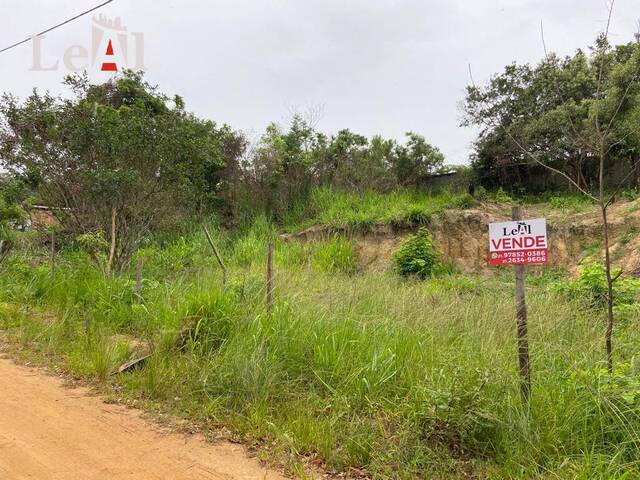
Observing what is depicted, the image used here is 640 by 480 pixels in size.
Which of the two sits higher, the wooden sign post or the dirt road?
the wooden sign post

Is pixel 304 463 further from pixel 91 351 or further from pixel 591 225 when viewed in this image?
pixel 591 225

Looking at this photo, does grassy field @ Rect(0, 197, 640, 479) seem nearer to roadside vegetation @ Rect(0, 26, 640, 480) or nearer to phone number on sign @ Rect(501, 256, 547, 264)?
roadside vegetation @ Rect(0, 26, 640, 480)

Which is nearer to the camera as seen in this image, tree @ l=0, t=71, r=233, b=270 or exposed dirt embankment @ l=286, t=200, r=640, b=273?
tree @ l=0, t=71, r=233, b=270

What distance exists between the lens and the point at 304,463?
312 centimetres

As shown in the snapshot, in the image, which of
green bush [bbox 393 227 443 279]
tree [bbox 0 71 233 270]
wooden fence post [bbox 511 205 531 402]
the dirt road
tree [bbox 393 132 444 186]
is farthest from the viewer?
tree [bbox 393 132 444 186]

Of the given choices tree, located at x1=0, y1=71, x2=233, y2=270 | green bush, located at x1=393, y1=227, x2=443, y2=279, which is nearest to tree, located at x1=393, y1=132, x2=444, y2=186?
green bush, located at x1=393, y1=227, x2=443, y2=279

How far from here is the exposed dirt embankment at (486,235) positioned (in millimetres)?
11031

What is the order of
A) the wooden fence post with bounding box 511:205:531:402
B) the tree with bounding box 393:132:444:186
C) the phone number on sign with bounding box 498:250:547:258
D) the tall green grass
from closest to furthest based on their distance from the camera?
1. the phone number on sign with bounding box 498:250:547:258
2. the wooden fence post with bounding box 511:205:531:402
3. the tall green grass
4. the tree with bounding box 393:132:444:186

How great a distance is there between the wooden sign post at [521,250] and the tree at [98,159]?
689 centimetres

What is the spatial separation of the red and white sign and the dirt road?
88.7 inches

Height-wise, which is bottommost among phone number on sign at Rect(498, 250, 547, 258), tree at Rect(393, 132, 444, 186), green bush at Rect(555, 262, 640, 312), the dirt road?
the dirt road

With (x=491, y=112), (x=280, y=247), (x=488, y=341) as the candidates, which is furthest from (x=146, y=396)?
(x=491, y=112)

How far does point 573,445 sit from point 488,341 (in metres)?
1.41

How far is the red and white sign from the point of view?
10.4ft
